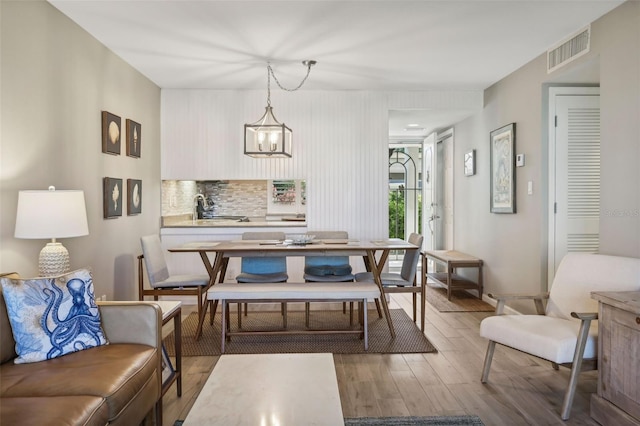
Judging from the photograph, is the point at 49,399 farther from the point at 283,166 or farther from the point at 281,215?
the point at 281,215

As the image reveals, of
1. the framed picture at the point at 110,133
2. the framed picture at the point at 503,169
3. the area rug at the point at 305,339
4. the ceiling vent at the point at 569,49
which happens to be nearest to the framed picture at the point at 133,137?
the framed picture at the point at 110,133

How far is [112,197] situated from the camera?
4.02m

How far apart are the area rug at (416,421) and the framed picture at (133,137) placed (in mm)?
3409

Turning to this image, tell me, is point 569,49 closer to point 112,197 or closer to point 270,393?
point 270,393

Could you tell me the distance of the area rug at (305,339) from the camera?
11.9 ft

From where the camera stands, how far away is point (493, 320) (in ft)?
9.45

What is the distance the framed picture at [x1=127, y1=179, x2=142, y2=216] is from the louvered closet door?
4137 millimetres

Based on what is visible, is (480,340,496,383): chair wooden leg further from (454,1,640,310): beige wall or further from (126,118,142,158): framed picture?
(126,118,142,158): framed picture

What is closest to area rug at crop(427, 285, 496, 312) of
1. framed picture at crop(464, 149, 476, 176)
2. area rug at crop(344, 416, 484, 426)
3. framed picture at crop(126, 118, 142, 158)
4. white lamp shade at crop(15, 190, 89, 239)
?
framed picture at crop(464, 149, 476, 176)

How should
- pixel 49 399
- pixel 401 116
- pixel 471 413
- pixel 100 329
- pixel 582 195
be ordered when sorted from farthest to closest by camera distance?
pixel 401 116
pixel 582 195
pixel 471 413
pixel 100 329
pixel 49 399

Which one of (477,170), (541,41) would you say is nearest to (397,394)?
(541,41)

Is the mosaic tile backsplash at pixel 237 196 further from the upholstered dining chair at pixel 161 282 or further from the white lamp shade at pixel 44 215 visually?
the white lamp shade at pixel 44 215

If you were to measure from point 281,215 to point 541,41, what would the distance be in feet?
14.3

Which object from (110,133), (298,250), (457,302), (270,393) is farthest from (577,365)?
(110,133)
